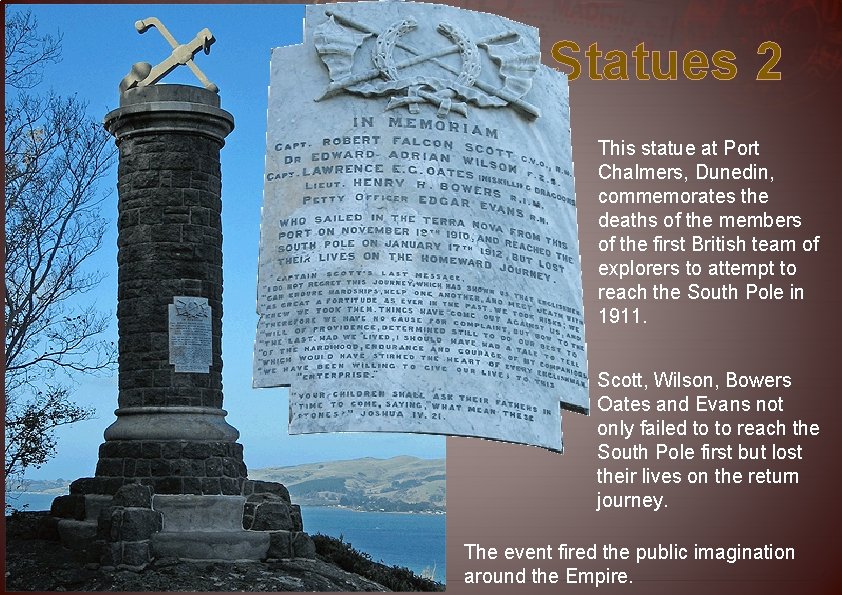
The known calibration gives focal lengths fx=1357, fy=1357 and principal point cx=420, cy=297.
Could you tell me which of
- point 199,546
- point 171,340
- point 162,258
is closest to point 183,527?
point 199,546

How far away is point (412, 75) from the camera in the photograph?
349 inches

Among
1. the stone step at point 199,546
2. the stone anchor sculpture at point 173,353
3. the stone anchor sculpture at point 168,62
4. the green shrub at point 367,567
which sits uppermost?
the stone anchor sculpture at point 168,62

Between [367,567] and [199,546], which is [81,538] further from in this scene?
[367,567]

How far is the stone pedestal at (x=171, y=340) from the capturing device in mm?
13914

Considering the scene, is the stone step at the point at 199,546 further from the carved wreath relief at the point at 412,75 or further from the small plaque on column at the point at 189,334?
the carved wreath relief at the point at 412,75

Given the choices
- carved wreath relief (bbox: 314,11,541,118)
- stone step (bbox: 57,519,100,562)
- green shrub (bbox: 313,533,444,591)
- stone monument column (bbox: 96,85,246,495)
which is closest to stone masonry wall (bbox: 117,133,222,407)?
stone monument column (bbox: 96,85,246,495)

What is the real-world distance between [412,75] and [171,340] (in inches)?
246

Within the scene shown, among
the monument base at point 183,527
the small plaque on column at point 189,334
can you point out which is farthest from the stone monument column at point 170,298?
the monument base at point 183,527

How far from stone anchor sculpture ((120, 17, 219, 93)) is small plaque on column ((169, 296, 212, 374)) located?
2277mm

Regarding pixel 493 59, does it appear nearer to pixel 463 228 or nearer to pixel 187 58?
pixel 463 228

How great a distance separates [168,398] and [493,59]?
258 inches

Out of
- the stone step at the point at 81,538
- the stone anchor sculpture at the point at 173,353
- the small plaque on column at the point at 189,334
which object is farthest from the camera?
the small plaque on column at the point at 189,334

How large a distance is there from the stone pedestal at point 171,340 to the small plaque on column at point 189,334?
0.01m

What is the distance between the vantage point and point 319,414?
8.43 metres
